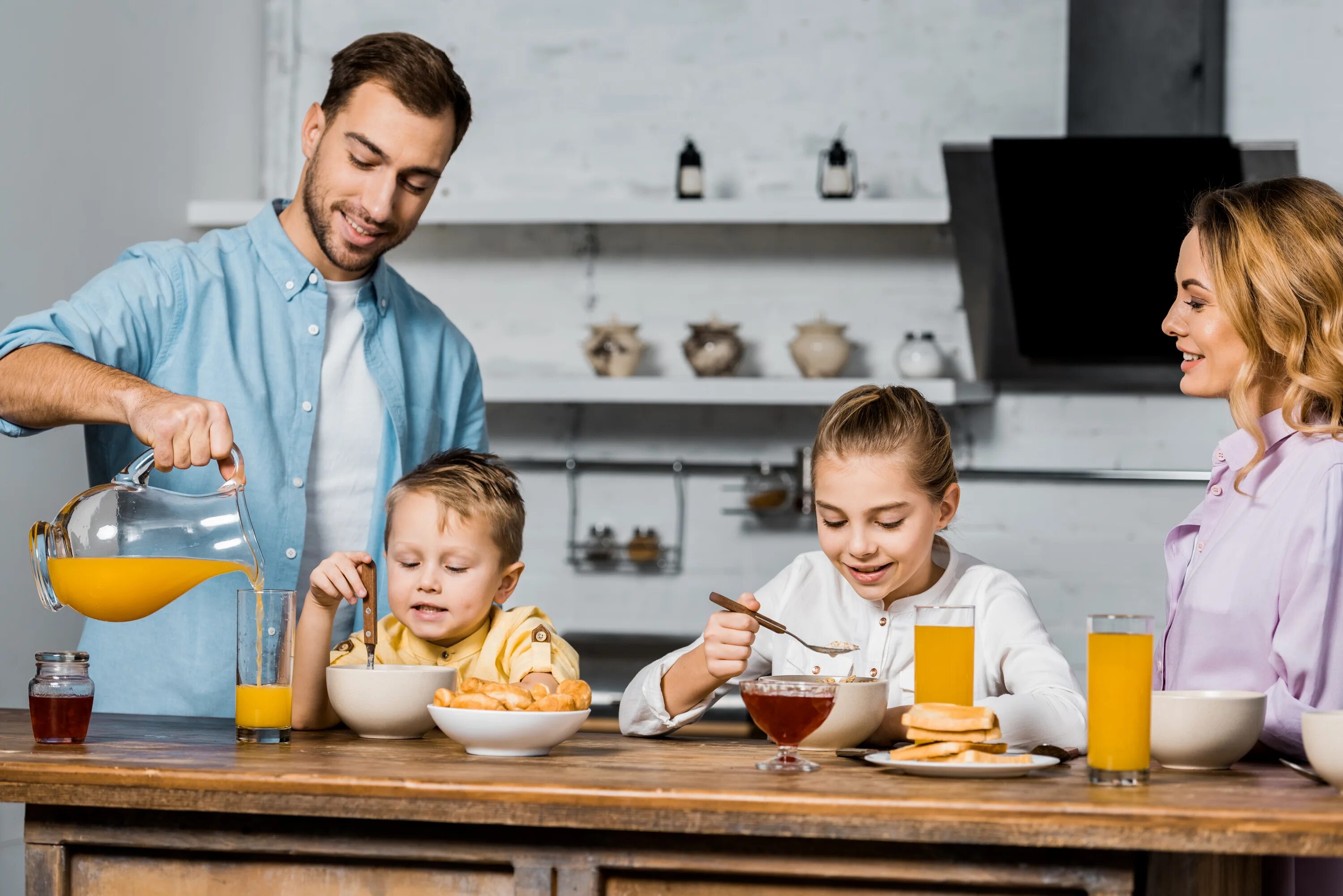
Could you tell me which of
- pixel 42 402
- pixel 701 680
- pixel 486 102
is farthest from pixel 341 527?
pixel 486 102

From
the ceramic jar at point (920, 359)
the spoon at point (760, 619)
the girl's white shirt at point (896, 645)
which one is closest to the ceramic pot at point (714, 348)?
the ceramic jar at point (920, 359)

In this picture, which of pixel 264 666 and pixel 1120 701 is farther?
pixel 264 666

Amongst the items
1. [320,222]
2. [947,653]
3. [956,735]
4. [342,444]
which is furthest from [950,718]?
[320,222]

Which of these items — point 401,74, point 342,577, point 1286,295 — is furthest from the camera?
point 401,74

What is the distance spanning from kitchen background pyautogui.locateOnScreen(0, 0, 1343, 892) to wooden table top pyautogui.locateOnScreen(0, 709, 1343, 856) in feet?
8.00

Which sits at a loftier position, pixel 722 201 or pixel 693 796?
pixel 722 201

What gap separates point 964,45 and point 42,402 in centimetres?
299

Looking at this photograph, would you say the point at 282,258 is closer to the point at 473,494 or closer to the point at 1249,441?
the point at 473,494

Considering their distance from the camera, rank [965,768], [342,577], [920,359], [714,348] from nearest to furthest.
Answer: [965,768] → [342,577] → [920,359] → [714,348]

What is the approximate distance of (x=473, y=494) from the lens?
6.13 feet

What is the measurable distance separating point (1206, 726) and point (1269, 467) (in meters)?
0.52

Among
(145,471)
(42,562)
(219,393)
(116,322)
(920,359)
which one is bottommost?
(42,562)

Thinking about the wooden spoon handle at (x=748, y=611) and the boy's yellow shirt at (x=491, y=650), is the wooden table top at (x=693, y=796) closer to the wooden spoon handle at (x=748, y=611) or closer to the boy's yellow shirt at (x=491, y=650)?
the wooden spoon handle at (x=748, y=611)

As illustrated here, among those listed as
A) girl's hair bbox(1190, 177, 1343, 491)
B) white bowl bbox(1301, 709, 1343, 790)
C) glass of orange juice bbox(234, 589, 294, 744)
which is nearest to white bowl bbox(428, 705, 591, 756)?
glass of orange juice bbox(234, 589, 294, 744)
